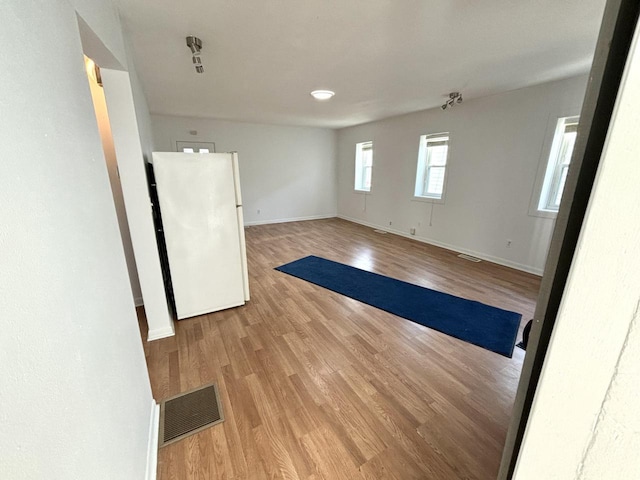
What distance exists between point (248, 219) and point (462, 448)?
5903 millimetres

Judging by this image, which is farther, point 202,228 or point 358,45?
point 202,228

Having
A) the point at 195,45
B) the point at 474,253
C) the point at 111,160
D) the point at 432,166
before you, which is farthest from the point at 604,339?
Answer: the point at 432,166

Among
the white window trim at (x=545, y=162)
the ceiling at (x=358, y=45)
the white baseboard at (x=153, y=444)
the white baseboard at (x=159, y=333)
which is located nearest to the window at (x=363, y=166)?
the ceiling at (x=358, y=45)

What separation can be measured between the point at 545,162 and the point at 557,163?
138 millimetres

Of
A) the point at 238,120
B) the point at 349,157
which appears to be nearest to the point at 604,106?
the point at 238,120

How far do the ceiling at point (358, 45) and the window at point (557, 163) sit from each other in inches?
23.1

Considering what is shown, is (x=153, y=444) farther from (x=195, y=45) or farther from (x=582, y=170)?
(x=195, y=45)

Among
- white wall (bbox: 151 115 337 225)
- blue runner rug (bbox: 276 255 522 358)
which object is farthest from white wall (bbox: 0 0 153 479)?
white wall (bbox: 151 115 337 225)

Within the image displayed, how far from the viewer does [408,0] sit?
1602 millimetres

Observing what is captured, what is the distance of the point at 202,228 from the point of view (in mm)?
2355

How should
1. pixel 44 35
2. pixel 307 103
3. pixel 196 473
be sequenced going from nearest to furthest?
pixel 44 35, pixel 196 473, pixel 307 103

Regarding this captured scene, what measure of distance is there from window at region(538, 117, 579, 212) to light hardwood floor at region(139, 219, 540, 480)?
3.98 feet

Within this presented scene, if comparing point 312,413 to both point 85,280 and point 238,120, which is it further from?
point 238,120

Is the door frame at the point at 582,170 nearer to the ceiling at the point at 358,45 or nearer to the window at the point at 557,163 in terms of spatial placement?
the ceiling at the point at 358,45
